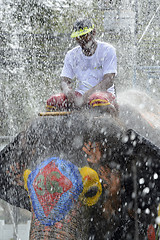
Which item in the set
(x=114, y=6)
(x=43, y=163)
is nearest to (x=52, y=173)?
(x=43, y=163)

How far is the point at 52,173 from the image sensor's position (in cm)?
191

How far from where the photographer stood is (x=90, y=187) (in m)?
1.96

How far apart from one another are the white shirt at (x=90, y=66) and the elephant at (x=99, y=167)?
447 mm

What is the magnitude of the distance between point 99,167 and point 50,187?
31 cm

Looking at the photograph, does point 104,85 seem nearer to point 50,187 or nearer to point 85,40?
point 85,40

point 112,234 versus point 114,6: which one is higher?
point 114,6

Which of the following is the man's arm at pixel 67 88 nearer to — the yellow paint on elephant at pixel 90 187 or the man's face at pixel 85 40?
the man's face at pixel 85 40

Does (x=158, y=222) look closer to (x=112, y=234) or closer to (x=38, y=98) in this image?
(x=112, y=234)

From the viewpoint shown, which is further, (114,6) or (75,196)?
(114,6)

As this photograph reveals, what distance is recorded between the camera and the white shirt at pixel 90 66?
8.10 ft

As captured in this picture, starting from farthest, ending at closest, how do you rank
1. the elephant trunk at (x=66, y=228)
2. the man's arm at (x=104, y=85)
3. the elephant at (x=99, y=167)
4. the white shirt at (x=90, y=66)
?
the white shirt at (x=90, y=66) → the man's arm at (x=104, y=85) → the elephant at (x=99, y=167) → the elephant trunk at (x=66, y=228)

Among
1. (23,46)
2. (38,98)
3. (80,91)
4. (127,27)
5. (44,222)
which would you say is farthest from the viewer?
(38,98)

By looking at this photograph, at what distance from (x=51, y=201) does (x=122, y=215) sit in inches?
18.6

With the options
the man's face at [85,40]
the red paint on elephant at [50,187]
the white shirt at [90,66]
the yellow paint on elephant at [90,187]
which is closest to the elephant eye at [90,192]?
the yellow paint on elephant at [90,187]
